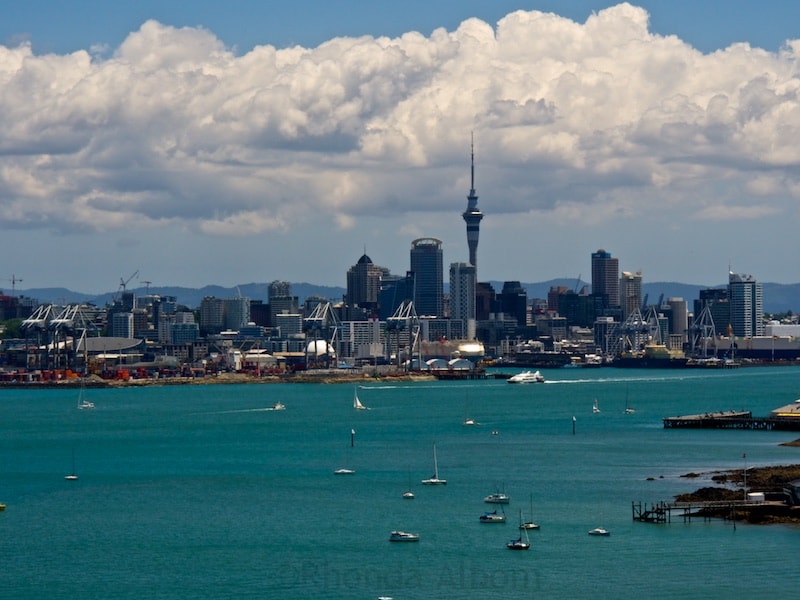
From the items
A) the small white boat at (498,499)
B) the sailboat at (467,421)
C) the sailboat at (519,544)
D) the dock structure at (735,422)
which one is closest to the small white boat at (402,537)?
the sailboat at (519,544)

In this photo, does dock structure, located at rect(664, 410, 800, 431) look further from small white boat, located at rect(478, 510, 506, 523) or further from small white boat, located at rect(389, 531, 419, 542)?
small white boat, located at rect(389, 531, 419, 542)

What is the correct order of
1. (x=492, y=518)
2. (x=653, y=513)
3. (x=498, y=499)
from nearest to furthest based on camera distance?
(x=492, y=518), (x=653, y=513), (x=498, y=499)

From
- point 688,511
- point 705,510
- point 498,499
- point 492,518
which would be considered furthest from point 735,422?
point 492,518

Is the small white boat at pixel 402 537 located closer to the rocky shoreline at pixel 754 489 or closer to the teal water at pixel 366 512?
the teal water at pixel 366 512

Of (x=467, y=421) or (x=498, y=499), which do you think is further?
(x=467, y=421)

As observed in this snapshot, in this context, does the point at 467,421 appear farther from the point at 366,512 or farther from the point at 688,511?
the point at 688,511

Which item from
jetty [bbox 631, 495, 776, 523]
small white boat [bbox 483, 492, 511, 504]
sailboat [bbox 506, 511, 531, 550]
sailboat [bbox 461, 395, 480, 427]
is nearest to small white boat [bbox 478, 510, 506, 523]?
small white boat [bbox 483, 492, 511, 504]
